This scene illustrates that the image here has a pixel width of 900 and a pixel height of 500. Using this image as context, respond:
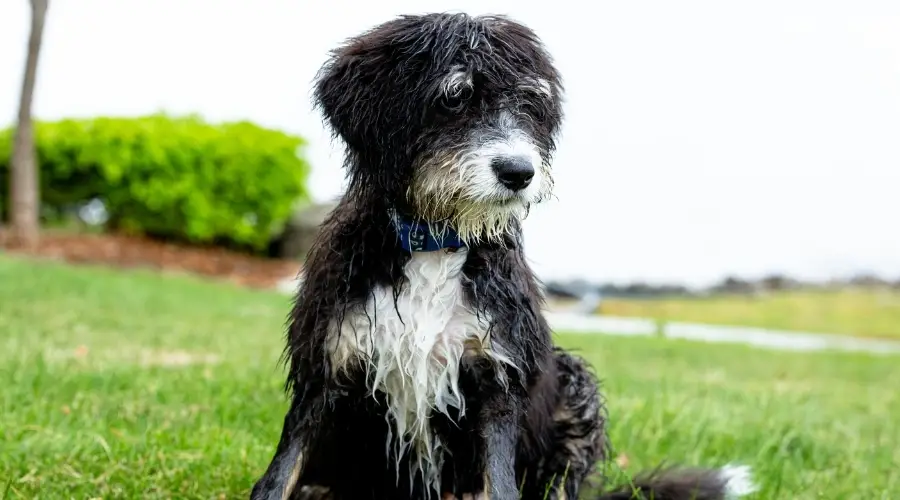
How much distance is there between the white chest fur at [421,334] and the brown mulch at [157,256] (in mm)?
14119

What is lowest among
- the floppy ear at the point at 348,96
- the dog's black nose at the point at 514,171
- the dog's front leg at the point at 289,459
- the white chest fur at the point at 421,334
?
the dog's front leg at the point at 289,459

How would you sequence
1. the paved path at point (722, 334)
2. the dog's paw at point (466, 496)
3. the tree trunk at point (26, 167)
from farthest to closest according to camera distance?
the tree trunk at point (26, 167)
the paved path at point (722, 334)
the dog's paw at point (466, 496)

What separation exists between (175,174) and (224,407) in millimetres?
15515

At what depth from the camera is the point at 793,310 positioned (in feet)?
63.9

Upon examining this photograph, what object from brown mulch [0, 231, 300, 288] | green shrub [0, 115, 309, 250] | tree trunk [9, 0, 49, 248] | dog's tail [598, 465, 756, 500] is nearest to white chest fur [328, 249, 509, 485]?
dog's tail [598, 465, 756, 500]

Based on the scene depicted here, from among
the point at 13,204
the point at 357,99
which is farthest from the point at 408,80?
the point at 13,204

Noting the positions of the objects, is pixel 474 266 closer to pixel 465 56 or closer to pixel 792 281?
pixel 465 56

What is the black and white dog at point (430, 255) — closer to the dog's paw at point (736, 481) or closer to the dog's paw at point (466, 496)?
the dog's paw at point (466, 496)

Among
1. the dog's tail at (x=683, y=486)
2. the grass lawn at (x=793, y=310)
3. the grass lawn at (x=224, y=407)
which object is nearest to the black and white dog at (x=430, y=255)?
the dog's tail at (x=683, y=486)

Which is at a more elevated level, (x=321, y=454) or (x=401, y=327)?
(x=401, y=327)

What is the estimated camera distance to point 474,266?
3.49 metres

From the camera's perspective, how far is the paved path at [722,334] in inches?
583

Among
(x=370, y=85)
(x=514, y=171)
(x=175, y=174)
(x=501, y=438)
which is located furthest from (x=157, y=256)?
(x=514, y=171)

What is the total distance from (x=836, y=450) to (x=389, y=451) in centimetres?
347
